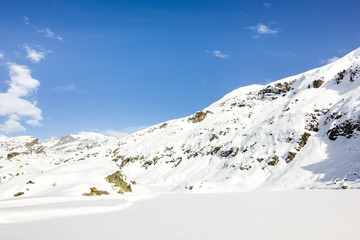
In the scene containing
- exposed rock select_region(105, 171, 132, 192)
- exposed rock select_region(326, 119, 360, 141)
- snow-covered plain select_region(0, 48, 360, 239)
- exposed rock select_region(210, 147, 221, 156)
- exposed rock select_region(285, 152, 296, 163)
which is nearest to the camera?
snow-covered plain select_region(0, 48, 360, 239)

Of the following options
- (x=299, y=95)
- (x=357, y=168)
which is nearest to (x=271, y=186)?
(x=357, y=168)

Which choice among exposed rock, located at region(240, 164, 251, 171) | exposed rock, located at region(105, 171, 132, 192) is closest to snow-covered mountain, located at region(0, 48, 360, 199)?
exposed rock, located at region(240, 164, 251, 171)

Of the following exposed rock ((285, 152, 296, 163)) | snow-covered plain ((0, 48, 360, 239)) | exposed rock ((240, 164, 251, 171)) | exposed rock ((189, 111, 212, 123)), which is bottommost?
exposed rock ((240, 164, 251, 171))

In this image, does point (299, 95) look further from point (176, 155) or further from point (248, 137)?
point (176, 155)

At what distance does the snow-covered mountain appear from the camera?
98.0ft

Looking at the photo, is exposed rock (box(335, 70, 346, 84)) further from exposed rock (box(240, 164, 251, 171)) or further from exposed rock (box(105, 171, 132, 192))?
exposed rock (box(105, 171, 132, 192))

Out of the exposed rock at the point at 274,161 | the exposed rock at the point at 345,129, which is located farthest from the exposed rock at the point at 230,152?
the exposed rock at the point at 345,129

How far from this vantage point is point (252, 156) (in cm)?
6066

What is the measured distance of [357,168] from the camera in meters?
38.6

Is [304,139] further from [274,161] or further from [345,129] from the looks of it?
[274,161]

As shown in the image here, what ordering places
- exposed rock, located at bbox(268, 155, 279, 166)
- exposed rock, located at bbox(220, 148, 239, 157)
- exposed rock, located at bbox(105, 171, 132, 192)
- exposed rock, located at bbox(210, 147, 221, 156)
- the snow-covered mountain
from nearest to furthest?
1. exposed rock, located at bbox(105, 171, 132, 192)
2. the snow-covered mountain
3. exposed rock, located at bbox(268, 155, 279, 166)
4. exposed rock, located at bbox(220, 148, 239, 157)
5. exposed rock, located at bbox(210, 147, 221, 156)

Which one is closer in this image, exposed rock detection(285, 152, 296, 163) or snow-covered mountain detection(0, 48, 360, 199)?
→ snow-covered mountain detection(0, 48, 360, 199)

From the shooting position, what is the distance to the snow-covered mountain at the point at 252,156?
29.9 m

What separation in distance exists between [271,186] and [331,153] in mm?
16897
